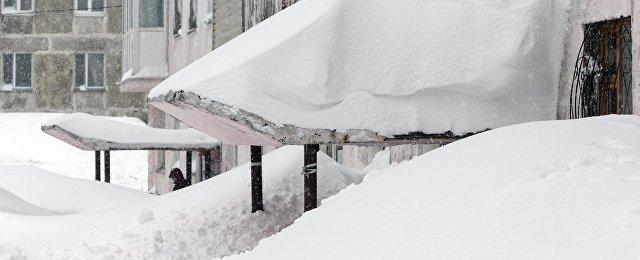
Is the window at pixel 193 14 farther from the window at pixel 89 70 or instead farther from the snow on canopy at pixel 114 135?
the window at pixel 89 70

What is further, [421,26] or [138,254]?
[138,254]

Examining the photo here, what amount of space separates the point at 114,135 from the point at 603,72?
35.9 feet

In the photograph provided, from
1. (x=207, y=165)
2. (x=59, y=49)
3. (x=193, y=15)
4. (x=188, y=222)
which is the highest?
(x=59, y=49)

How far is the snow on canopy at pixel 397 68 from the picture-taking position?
324 inches

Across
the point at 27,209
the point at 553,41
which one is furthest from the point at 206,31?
the point at 553,41

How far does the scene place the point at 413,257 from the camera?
4133mm

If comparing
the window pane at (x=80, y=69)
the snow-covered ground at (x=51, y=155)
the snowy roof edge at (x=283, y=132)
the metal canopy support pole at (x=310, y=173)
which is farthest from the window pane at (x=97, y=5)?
the metal canopy support pole at (x=310, y=173)

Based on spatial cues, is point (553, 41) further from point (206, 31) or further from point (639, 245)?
point (206, 31)

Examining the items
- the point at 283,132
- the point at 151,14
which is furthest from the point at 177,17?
the point at 283,132

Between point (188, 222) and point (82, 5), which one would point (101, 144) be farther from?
point (82, 5)

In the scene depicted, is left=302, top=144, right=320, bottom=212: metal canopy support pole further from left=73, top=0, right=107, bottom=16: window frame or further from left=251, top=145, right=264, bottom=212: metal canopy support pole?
left=73, top=0, right=107, bottom=16: window frame

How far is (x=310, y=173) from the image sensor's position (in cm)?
875

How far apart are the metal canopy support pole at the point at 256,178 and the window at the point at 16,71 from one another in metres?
27.6

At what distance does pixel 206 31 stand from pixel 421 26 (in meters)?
13.2
